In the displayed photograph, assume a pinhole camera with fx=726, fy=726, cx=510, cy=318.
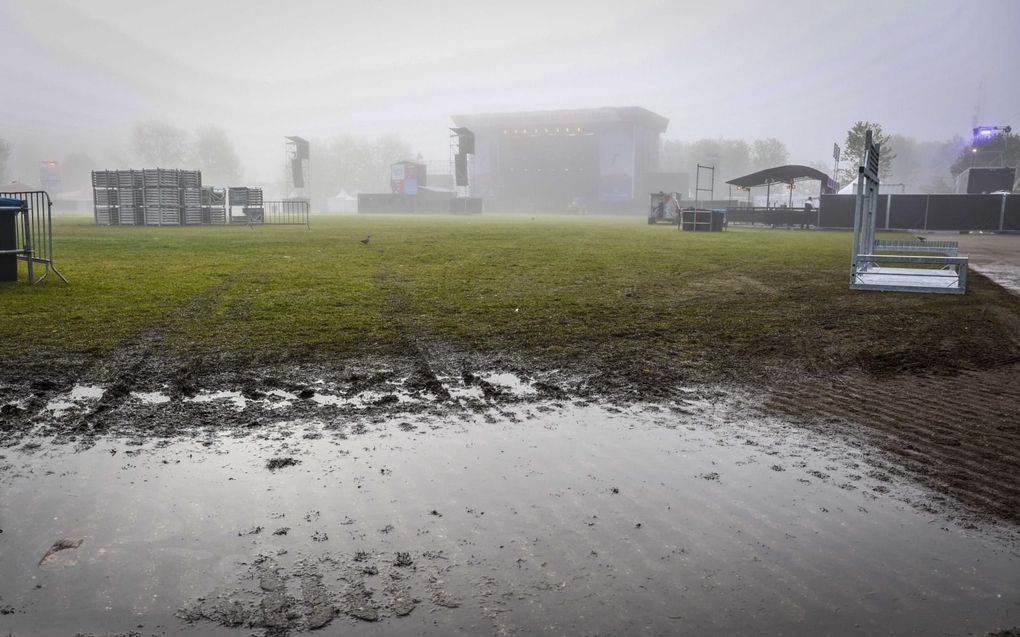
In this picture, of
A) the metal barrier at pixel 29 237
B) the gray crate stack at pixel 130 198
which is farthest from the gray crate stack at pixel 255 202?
the metal barrier at pixel 29 237

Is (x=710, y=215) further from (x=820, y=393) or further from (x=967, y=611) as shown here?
(x=967, y=611)

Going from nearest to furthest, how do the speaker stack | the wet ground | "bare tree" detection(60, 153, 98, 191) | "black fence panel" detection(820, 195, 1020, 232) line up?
the wet ground, "black fence panel" detection(820, 195, 1020, 232), the speaker stack, "bare tree" detection(60, 153, 98, 191)

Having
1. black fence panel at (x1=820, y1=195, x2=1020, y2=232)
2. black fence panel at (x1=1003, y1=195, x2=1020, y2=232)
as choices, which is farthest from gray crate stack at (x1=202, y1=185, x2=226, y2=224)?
black fence panel at (x1=1003, y1=195, x2=1020, y2=232)

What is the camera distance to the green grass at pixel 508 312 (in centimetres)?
688

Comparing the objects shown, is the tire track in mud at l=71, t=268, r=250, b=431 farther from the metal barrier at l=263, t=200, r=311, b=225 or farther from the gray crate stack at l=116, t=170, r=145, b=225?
the gray crate stack at l=116, t=170, r=145, b=225

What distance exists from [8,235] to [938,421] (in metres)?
11.9

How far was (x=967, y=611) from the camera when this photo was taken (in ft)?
8.58

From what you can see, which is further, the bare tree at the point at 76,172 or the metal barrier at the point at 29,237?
the bare tree at the point at 76,172

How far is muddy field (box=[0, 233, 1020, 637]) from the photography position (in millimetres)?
2617

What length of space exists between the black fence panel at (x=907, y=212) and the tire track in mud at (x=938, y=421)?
34421 mm

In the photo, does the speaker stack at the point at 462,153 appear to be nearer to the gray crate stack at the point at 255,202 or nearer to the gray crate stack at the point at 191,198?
the gray crate stack at the point at 255,202

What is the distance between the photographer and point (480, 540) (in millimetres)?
3119

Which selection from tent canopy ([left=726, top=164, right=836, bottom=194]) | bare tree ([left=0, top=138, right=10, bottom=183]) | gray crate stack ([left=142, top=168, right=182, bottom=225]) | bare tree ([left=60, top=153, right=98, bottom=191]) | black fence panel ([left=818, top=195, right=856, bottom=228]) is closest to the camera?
gray crate stack ([left=142, top=168, right=182, bottom=225])

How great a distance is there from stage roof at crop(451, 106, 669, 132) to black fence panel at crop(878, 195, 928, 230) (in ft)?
247
